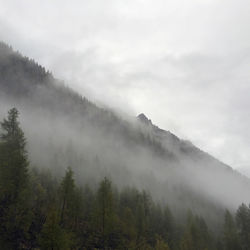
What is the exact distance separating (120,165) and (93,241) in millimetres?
106176

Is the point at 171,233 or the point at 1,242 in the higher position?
the point at 171,233

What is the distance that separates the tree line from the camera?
26.7 meters

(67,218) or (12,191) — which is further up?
(12,191)

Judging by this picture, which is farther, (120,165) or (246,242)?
(120,165)

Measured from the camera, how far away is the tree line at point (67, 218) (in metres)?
26.7

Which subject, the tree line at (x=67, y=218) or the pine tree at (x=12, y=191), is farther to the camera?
the tree line at (x=67, y=218)

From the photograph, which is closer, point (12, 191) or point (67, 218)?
point (12, 191)

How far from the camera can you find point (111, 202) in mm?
42312

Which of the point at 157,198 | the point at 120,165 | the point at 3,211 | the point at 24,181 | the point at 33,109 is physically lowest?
the point at 3,211

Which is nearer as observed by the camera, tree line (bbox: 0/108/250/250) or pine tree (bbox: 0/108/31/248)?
pine tree (bbox: 0/108/31/248)

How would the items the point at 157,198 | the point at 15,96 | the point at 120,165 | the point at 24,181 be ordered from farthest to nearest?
1. the point at 15,96
2. the point at 120,165
3. the point at 157,198
4. the point at 24,181

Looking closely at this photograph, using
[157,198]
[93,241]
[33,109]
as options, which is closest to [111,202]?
[93,241]

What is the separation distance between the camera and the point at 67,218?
45812mm

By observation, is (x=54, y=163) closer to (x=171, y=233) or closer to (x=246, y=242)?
(x=171, y=233)
